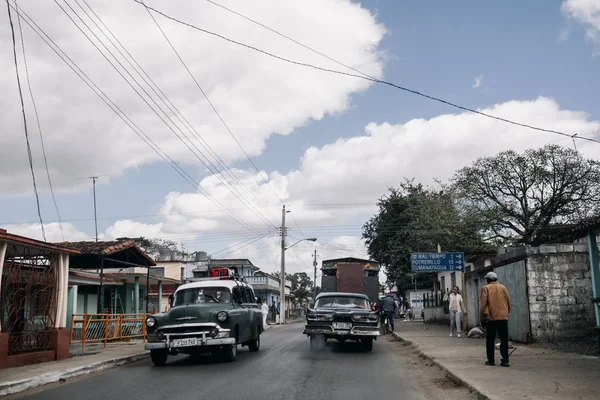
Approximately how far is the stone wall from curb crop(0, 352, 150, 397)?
10279mm

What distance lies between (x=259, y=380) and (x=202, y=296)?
4794 millimetres

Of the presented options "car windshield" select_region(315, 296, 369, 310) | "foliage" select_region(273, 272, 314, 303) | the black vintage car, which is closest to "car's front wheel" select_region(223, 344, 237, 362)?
the black vintage car

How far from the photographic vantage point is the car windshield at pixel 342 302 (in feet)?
54.7

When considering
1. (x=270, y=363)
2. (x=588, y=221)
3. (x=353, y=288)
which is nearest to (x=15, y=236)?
(x=270, y=363)

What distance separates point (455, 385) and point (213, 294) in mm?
6870

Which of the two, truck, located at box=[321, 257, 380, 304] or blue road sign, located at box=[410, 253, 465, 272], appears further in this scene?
truck, located at box=[321, 257, 380, 304]

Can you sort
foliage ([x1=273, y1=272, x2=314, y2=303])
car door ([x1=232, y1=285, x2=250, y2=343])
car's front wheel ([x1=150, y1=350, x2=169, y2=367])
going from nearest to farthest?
car's front wheel ([x1=150, y1=350, x2=169, y2=367]) < car door ([x1=232, y1=285, x2=250, y2=343]) < foliage ([x1=273, y1=272, x2=314, y2=303])

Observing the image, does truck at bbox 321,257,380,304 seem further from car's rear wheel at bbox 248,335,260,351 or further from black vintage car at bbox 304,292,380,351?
car's rear wheel at bbox 248,335,260,351

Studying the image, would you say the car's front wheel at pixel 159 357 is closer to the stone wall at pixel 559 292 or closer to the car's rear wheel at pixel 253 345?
the car's rear wheel at pixel 253 345

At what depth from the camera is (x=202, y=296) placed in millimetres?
14172

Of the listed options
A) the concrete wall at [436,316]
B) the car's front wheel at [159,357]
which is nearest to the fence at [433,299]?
the concrete wall at [436,316]

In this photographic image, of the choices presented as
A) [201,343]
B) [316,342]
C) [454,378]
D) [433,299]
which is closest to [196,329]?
[201,343]

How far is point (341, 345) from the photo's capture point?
17.4 metres

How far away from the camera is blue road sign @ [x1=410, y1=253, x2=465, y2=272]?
22250 millimetres
